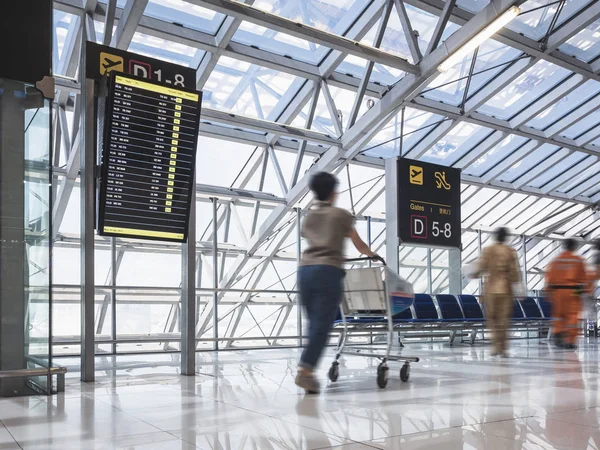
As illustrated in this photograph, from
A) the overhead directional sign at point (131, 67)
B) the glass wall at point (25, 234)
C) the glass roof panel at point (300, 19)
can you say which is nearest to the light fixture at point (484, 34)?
the glass roof panel at point (300, 19)

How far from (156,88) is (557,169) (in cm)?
1837

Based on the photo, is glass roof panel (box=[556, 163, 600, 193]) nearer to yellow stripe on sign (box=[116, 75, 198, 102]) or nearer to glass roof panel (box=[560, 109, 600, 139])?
glass roof panel (box=[560, 109, 600, 139])

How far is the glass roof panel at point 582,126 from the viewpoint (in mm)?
18984

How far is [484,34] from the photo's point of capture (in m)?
11.4

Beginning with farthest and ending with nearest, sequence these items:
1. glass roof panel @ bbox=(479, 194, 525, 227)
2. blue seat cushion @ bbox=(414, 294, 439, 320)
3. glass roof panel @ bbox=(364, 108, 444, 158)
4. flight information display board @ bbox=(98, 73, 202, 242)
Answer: glass roof panel @ bbox=(479, 194, 525, 227) < glass roof panel @ bbox=(364, 108, 444, 158) < blue seat cushion @ bbox=(414, 294, 439, 320) < flight information display board @ bbox=(98, 73, 202, 242)

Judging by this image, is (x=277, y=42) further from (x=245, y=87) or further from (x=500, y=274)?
(x=500, y=274)

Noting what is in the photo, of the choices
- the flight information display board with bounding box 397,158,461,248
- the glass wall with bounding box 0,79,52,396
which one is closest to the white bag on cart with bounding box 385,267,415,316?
the glass wall with bounding box 0,79,52,396

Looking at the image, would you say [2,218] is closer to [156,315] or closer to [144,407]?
[144,407]

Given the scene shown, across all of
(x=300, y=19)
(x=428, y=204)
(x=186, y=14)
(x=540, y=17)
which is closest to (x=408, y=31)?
(x=300, y=19)

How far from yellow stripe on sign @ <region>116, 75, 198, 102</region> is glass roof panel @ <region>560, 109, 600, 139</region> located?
50.4 ft

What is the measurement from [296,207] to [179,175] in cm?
1097

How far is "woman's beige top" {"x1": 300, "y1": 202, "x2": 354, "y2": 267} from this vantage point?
4.75m

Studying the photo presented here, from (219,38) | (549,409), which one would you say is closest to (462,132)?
(219,38)

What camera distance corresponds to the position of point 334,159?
52.6 feet
